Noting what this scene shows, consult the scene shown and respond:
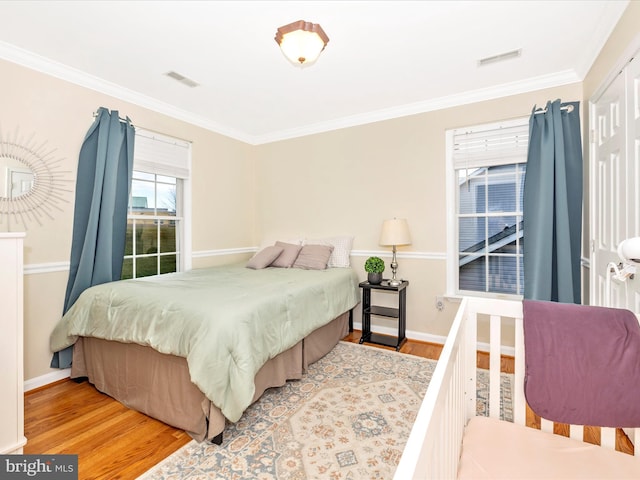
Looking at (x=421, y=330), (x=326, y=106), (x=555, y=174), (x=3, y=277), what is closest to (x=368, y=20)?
(x=326, y=106)

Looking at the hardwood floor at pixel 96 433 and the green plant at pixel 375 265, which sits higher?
the green plant at pixel 375 265

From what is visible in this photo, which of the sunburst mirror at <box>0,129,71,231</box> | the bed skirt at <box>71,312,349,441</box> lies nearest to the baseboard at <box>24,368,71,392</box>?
the bed skirt at <box>71,312,349,441</box>

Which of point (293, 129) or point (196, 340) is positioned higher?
point (293, 129)

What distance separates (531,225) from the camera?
9.12 feet

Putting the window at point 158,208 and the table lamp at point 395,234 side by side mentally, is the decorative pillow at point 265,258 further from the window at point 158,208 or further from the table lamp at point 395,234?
the table lamp at point 395,234

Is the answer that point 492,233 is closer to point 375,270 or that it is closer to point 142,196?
point 375,270

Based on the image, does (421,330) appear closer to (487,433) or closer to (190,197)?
(487,433)

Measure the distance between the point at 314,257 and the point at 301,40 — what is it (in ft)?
7.11

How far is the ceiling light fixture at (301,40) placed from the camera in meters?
1.89

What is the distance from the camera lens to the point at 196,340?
178 cm

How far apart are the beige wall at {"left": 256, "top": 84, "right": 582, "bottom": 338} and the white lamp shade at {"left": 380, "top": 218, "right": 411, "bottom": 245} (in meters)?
0.23

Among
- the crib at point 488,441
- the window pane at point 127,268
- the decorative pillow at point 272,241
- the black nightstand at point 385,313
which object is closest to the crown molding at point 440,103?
the decorative pillow at point 272,241

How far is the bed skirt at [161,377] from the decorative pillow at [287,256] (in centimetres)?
104

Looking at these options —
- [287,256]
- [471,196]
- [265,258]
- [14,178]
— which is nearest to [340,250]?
[287,256]
